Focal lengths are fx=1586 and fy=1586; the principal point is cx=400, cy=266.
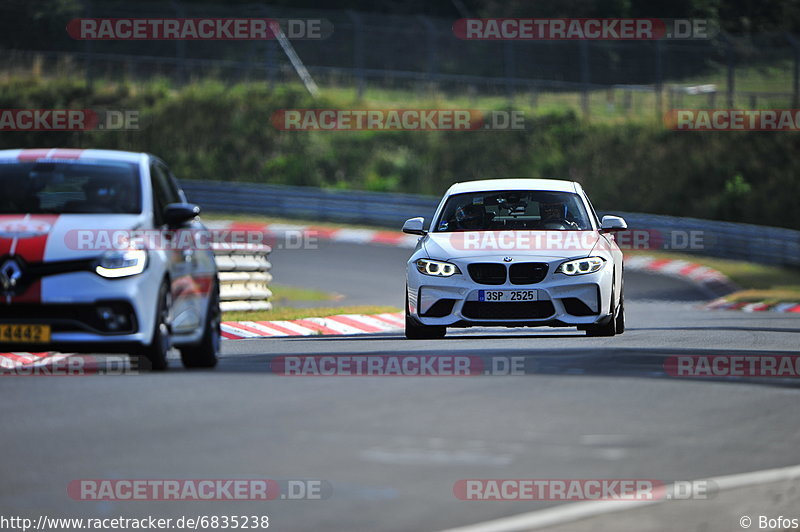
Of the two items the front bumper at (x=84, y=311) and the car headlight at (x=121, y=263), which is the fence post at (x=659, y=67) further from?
the front bumper at (x=84, y=311)

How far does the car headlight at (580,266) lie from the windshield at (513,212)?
0.90m

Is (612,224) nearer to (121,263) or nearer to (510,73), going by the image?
(121,263)

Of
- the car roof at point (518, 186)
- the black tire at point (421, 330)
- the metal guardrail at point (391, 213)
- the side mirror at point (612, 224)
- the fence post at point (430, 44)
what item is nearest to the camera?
the side mirror at point (612, 224)

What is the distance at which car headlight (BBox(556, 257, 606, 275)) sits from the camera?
A: 15531mm

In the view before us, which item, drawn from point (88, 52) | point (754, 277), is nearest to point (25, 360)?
point (754, 277)

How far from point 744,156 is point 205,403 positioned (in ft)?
110

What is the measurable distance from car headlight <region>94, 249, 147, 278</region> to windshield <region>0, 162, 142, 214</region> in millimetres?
700

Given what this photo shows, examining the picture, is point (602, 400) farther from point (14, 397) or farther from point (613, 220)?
point (14, 397)

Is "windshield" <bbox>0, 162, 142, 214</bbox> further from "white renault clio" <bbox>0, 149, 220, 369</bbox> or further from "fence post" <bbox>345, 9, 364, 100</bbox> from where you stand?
"fence post" <bbox>345, 9, 364, 100</bbox>

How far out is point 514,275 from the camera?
15547 millimetres

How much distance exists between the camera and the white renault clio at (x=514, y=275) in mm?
15477

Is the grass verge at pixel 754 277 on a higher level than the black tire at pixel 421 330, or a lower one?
lower

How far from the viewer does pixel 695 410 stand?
1399 centimetres

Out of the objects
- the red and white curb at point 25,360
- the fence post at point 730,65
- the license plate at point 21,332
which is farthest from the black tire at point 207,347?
the fence post at point 730,65
